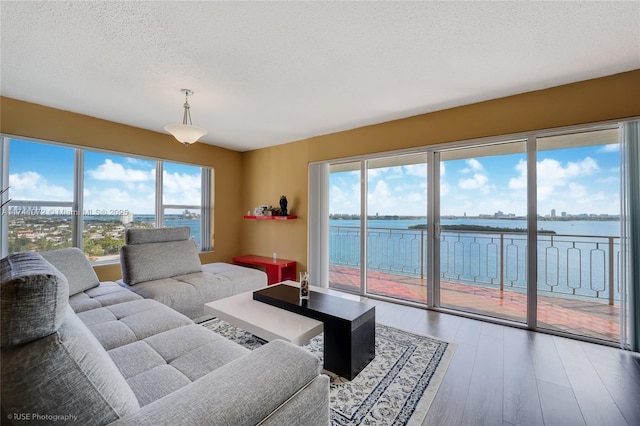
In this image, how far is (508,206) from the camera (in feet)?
10.5

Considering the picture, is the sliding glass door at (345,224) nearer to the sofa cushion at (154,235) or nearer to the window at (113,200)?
the sofa cushion at (154,235)

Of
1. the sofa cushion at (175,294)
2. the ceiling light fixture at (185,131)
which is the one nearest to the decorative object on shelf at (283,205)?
the ceiling light fixture at (185,131)

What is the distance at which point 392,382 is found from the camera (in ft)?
6.00

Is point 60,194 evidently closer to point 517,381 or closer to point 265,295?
point 265,295

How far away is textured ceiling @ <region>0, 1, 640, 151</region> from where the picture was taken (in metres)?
1.65

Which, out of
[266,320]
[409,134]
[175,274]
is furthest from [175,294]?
[409,134]

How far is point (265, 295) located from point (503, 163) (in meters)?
3.29

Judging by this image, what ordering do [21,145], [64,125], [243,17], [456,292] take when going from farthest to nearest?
1. [456,292]
2. [64,125]
3. [21,145]
4. [243,17]

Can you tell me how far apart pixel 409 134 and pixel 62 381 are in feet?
11.8

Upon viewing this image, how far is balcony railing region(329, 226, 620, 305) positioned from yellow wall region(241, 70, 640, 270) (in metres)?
1.13

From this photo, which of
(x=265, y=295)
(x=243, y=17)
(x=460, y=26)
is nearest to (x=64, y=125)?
(x=243, y=17)

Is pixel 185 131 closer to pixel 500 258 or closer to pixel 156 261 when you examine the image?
pixel 156 261

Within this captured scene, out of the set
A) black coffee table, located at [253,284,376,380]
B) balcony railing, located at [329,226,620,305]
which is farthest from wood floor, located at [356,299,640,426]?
balcony railing, located at [329,226,620,305]

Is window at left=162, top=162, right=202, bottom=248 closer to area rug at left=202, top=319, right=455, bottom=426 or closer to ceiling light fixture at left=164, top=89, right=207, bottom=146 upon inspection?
ceiling light fixture at left=164, top=89, right=207, bottom=146
